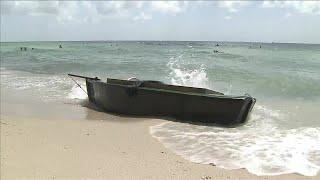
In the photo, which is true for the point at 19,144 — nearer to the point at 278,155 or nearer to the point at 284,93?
the point at 278,155

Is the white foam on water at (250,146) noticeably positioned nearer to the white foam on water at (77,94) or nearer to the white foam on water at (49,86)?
the white foam on water at (77,94)

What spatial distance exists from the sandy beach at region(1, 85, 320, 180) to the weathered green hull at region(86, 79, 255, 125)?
0.46 metres

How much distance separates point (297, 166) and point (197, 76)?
45.9ft

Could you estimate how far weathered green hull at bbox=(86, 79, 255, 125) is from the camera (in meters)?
9.95

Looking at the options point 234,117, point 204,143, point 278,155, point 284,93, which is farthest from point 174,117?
point 284,93

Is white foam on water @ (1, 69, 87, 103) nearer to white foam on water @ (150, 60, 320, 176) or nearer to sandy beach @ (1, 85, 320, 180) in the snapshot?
sandy beach @ (1, 85, 320, 180)

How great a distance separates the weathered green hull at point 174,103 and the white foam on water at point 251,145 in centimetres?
38

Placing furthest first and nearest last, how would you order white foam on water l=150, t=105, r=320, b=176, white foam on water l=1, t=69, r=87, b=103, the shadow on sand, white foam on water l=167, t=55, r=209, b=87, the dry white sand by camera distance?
white foam on water l=167, t=55, r=209, b=87 → white foam on water l=1, t=69, r=87, b=103 → the shadow on sand → white foam on water l=150, t=105, r=320, b=176 → the dry white sand

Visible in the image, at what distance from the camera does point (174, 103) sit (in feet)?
34.4

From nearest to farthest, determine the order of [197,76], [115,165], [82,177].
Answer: [82,177]
[115,165]
[197,76]

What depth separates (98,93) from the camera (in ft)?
40.3

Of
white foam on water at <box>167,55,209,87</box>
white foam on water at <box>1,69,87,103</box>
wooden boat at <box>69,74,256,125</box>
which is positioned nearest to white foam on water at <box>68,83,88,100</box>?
white foam on water at <box>1,69,87,103</box>

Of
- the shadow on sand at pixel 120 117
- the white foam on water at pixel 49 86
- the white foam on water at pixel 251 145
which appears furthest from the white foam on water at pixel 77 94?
the white foam on water at pixel 251 145

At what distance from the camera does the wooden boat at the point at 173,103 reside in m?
9.95
